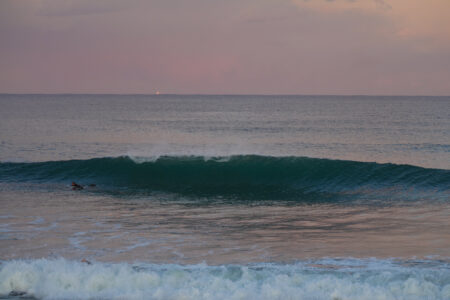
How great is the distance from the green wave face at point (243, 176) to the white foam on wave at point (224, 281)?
23.4ft

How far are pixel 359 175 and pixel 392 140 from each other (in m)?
16.1

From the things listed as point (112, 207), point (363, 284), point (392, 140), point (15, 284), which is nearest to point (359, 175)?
point (112, 207)

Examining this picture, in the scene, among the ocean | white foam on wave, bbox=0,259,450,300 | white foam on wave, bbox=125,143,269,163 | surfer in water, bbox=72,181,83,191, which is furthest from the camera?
white foam on wave, bbox=125,143,269,163

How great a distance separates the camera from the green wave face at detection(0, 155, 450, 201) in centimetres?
1575

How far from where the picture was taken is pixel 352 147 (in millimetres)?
28359

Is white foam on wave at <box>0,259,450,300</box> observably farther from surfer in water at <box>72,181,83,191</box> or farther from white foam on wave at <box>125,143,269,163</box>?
white foam on wave at <box>125,143,269,163</box>

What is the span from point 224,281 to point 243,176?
11.3 meters

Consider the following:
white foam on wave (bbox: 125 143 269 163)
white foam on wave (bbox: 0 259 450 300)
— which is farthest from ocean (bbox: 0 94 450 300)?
white foam on wave (bbox: 125 143 269 163)

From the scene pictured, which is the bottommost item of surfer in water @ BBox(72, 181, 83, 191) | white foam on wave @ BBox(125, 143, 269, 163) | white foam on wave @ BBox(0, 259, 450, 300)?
white foam on wave @ BBox(0, 259, 450, 300)

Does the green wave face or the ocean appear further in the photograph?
the green wave face

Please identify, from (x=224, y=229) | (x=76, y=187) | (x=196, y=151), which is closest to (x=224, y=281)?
(x=224, y=229)

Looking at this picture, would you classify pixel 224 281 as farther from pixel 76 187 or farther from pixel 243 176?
pixel 243 176

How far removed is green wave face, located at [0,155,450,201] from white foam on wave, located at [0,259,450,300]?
7.13 metres

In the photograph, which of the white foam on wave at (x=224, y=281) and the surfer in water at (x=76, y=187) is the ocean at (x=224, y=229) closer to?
the white foam on wave at (x=224, y=281)
